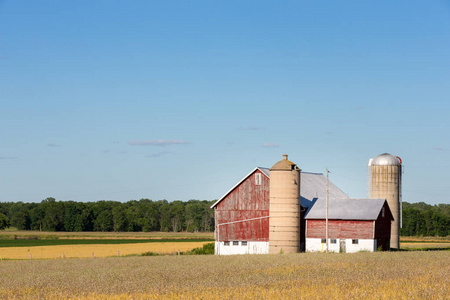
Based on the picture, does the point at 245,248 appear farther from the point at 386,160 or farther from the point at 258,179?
the point at 386,160

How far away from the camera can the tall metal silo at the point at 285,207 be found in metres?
54.7

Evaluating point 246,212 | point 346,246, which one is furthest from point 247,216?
point 346,246

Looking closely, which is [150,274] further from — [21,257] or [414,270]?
[21,257]

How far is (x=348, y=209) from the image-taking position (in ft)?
188

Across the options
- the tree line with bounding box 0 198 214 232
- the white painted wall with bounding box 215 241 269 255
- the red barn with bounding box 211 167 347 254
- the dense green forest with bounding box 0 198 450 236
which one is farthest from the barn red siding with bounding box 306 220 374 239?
the tree line with bounding box 0 198 214 232

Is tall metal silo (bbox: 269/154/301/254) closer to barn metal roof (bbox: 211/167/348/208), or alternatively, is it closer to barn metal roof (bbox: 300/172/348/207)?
barn metal roof (bbox: 211/167/348/208)

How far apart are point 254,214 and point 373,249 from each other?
11382 mm

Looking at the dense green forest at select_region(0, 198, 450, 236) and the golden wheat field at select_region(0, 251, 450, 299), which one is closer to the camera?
the golden wheat field at select_region(0, 251, 450, 299)

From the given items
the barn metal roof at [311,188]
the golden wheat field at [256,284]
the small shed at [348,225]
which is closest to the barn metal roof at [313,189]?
the barn metal roof at [311,188]

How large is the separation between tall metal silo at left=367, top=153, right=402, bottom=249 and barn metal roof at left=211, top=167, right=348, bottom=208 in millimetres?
3590

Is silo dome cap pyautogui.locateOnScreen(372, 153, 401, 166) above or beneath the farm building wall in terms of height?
above

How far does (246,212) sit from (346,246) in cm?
986

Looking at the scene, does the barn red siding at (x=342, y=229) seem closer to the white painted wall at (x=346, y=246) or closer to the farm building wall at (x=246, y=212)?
the white painted wall at (x=346, y=246)

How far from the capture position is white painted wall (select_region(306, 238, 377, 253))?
55.5 m
